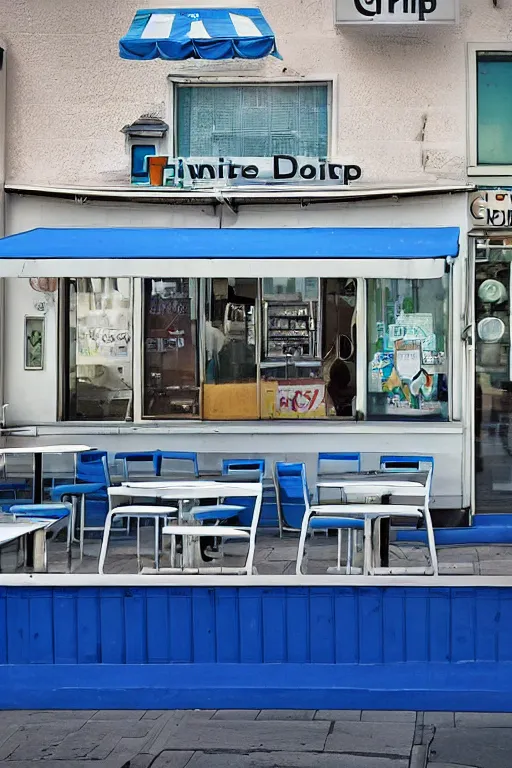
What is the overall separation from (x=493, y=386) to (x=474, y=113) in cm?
290

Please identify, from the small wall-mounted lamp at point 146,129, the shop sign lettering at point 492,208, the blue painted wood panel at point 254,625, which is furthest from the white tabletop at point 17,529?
the shop sign lettering at point 492,208

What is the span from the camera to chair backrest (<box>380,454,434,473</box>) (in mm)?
10031

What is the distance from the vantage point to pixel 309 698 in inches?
168

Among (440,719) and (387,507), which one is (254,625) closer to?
(440,719)

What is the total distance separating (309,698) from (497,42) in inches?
327

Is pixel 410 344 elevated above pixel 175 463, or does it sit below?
above

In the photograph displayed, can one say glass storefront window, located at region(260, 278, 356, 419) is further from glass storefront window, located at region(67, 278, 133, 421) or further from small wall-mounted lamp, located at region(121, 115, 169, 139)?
small wall-mounted lamp, located at region(121, 115, 169, 139)

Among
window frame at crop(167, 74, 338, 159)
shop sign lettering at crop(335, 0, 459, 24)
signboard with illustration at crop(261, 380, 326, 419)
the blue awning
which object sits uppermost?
shop sign lettering at crop(335, 0, 459, 24)

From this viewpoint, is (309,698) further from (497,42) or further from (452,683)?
(497,42)

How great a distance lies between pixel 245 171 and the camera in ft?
35.2

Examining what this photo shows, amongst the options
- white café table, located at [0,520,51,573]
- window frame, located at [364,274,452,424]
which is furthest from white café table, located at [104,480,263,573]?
window frame, located at [364,274,452,424]

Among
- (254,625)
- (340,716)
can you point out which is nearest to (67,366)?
(340,716)

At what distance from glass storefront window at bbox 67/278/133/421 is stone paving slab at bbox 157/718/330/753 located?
5.32 m

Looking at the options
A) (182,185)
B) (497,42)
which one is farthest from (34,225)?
(497,42)
